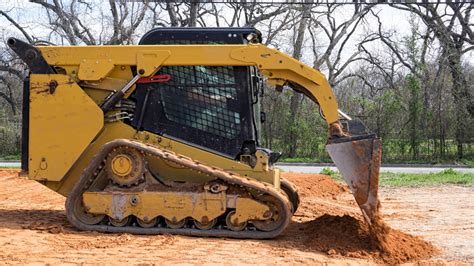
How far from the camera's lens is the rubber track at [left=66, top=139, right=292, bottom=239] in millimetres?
7785

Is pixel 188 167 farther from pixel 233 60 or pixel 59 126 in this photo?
pixel 59 126

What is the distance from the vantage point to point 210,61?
8234mm

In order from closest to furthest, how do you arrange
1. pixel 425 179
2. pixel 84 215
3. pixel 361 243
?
pixel 361 243
pixel 84 215
pixel 425 179

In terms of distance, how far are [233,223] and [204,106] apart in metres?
1.65

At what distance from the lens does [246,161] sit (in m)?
8.30

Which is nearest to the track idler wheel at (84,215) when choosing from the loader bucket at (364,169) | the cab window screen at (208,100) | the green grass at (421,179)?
the cab window screen at (208,100)

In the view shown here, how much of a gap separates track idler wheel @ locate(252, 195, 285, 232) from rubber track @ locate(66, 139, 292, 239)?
58 mm

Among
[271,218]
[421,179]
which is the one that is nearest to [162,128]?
[271,218]

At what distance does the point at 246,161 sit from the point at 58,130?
8.41ft

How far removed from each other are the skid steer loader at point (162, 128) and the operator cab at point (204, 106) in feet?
0.04

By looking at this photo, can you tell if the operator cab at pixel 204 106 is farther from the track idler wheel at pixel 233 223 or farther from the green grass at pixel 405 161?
the green grass at pixel 405 161

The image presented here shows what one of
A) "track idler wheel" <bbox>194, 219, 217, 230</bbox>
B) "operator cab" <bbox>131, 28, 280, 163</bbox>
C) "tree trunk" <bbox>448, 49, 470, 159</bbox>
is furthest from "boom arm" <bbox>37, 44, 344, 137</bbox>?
"tree trunk" <bbox>448, 49, 470, 159</bbox>

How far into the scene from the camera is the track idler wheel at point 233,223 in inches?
310

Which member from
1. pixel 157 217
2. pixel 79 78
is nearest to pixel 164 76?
pixel 79 78
